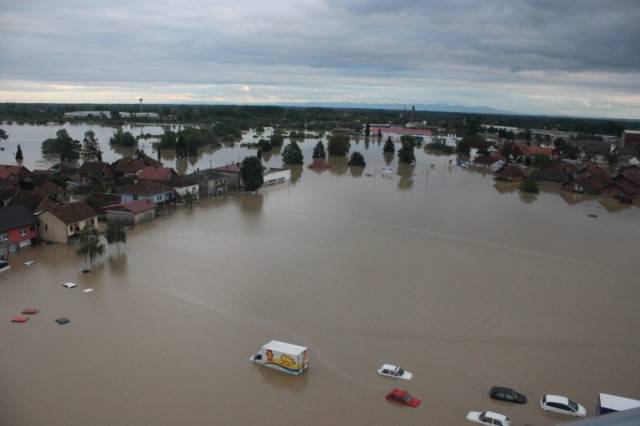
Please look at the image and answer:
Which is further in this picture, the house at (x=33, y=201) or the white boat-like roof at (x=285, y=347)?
the house at (x=33, y=201)

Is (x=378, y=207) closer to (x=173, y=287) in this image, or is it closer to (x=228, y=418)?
(x=173, y=287)

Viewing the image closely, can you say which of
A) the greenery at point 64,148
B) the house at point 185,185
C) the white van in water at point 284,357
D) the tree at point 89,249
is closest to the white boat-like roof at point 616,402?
the white van in water at point 284,357

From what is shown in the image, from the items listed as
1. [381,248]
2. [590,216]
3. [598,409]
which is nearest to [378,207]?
[381,248]

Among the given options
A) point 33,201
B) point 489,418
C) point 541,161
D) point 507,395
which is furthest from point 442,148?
point 489,418

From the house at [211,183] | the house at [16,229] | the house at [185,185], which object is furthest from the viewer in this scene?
the house at [211,183]

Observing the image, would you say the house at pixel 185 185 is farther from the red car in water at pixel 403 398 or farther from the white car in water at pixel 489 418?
the white car in water at pixel 489 418

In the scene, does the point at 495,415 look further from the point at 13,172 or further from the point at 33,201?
the point at 13,172
